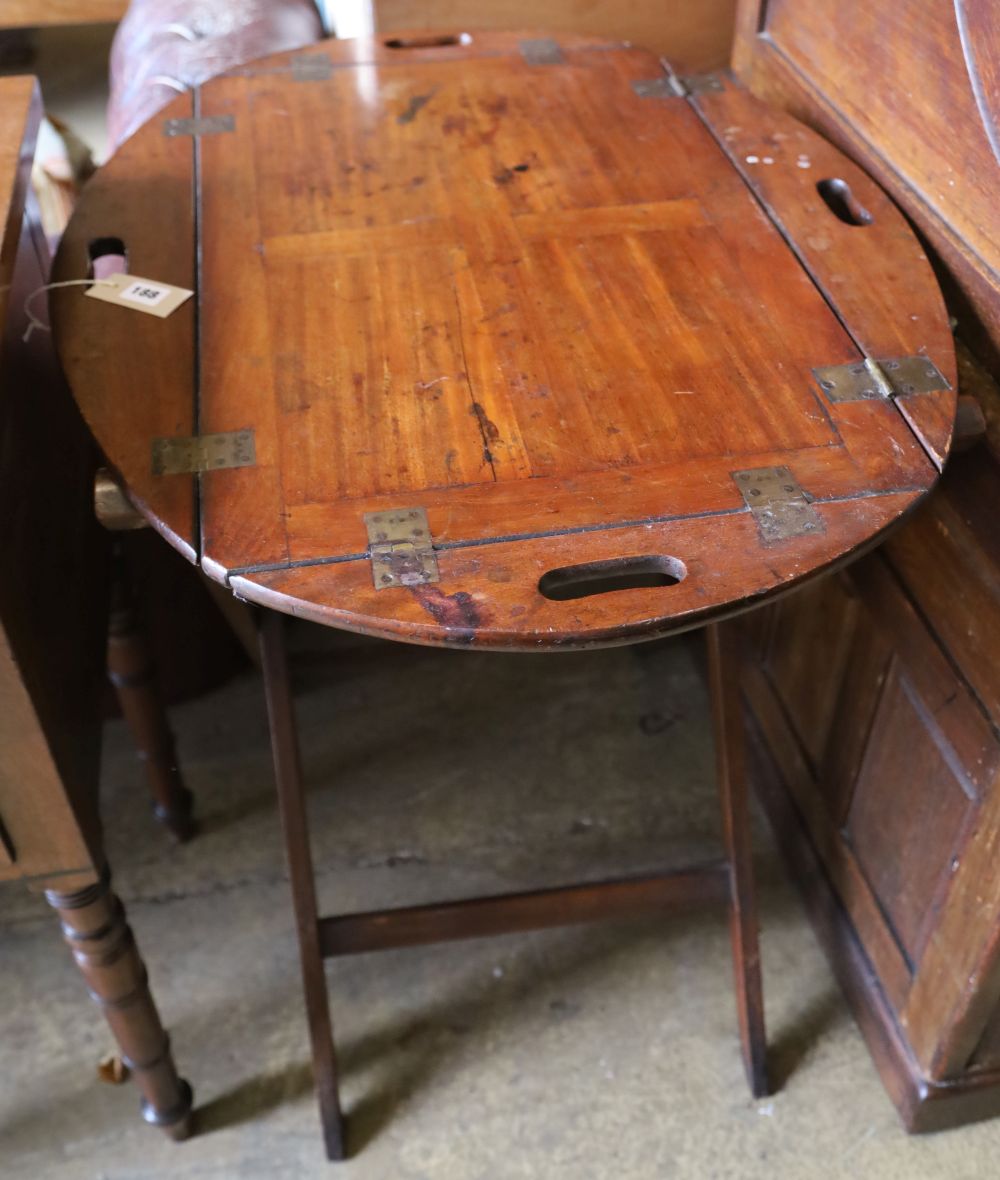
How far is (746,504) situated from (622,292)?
0.36 metres

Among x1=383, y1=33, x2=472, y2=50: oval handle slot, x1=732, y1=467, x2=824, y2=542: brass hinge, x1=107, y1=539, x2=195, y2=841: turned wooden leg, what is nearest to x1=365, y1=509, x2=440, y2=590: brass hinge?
x1=732, y1=467, x2=824, y2=542: brass hinge

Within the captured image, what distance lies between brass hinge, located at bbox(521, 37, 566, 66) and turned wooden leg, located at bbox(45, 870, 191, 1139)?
130cm

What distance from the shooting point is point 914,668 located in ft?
4.79

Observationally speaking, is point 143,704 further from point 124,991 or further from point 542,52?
point 542,52

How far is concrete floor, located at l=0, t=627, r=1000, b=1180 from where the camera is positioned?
164 centimetres

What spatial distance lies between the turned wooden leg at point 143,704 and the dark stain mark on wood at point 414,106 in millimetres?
719

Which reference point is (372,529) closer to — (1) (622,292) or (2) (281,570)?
(2) (281,570)

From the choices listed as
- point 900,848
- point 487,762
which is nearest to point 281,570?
point 900,848

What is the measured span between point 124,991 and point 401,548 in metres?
0.77

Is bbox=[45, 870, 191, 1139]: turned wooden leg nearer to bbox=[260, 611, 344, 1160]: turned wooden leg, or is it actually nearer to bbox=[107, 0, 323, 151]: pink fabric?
bbox=[260, 611, 344, 1160]: turned wooden leg

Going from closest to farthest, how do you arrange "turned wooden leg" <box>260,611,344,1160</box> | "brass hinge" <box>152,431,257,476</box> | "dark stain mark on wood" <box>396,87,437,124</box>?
1. "brass hinge" <box>152,431,257,476</box>
2. "turned wooden leg" <box>260,611,344,1160</box>
3. "dark stain mark on wood" <box>396,87,437,124</box>

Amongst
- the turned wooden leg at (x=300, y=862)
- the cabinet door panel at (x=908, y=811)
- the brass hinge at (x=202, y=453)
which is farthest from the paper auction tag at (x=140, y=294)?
the cabinet door panel at (x=908, y=811)

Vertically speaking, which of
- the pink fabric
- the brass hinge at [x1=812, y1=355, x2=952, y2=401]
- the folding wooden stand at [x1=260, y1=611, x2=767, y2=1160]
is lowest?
the folding wooden stand at [x1=260, y1=611, x2=767, y2=1160]

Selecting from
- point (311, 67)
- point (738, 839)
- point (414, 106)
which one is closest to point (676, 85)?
point (414, 106)
